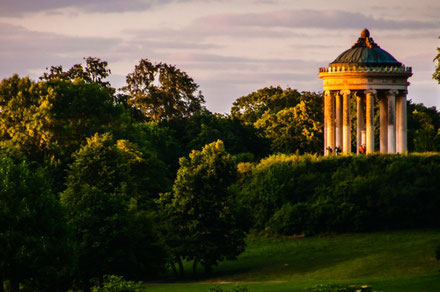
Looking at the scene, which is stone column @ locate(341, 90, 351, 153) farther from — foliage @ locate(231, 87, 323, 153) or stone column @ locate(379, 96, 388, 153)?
foliage @ locate(231, 87, 323, 153)

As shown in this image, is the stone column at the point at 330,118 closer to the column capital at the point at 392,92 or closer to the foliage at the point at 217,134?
the column capital at the point at 392,92

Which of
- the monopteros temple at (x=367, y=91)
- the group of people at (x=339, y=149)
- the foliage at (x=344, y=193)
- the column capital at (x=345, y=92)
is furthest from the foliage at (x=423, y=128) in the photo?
the foliage at (x=344, y=193)

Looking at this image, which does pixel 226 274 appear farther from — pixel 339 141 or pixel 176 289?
pixel 339 141

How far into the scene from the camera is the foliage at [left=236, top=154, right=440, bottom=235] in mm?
76062

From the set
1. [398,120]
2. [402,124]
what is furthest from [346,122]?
[402,124]

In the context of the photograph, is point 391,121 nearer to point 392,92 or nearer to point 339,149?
point 392,92

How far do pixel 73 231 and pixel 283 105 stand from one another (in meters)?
73.9

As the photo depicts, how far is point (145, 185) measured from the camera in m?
87.6

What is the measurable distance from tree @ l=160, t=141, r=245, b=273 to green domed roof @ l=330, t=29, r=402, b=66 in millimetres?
24519

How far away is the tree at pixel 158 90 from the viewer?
12619cm

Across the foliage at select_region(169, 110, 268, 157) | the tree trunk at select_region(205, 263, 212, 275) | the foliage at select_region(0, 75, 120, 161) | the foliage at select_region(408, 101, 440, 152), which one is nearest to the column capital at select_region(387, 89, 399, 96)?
the foliage at select_region(408, 101, 440, 152)

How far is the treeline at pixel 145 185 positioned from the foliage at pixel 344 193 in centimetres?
10

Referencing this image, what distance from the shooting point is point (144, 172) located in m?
88.1

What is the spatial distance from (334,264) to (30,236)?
18596 mm
